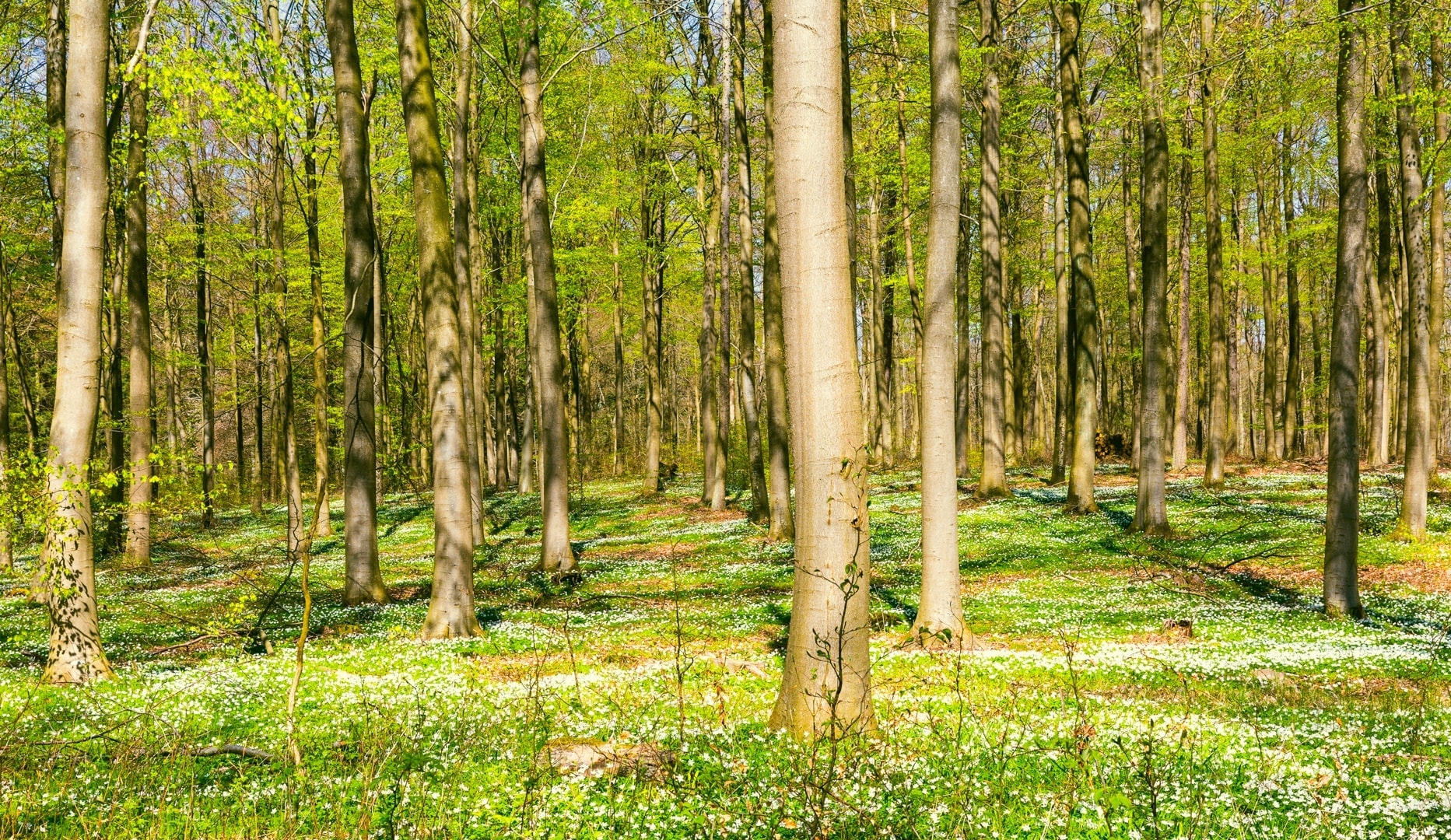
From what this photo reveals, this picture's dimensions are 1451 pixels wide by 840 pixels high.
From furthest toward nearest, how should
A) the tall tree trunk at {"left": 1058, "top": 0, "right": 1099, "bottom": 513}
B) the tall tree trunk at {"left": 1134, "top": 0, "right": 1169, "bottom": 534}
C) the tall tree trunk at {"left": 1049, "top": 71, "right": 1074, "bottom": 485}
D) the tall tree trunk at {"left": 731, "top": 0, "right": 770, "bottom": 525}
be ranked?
1. the tall tree trunk at {"left": 1049, "top": 71, "right": 1074, "bottom": 485}
2. the tall tree trunk at {"left": 731, "top": 0, "right": 770, "bottom": 525}
3. the tall tree trunk at {"left": 1058, "top": 0, "right": 1099, "bottom": 513}
4. the tall tree trunk at {"left": 1134, "top": 0, "right": 1169, "bottom": 534}

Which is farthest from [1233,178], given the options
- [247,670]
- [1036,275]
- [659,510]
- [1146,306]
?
[247,670]

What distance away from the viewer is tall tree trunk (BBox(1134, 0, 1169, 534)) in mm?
17875

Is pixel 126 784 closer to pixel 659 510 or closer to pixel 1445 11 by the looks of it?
pixel 1445 11

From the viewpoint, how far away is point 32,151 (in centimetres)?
2131

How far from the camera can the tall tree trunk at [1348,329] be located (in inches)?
443

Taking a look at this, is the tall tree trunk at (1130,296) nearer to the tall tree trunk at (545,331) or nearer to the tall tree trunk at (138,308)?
the tall tree trunk at (545,331)

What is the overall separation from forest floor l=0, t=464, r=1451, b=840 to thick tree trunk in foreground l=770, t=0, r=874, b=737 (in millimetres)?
419

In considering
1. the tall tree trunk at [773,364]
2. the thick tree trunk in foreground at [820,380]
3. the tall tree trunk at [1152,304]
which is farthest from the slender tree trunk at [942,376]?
the tall tree trunk at [1152,304]

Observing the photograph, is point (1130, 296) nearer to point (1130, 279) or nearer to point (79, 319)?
point (1130, 279)

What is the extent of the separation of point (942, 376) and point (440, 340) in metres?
6.49

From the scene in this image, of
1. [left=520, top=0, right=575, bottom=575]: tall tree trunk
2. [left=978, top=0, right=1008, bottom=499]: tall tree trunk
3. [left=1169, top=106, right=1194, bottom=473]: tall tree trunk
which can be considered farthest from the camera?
[left=1169, top=106, right=1194, bottom=473]: tall tree trunk

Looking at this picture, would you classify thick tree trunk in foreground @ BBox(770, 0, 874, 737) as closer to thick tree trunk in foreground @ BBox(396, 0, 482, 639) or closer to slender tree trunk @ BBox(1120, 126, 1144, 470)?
thick tree trunk in foreground @ BBox(396, 0, 482, 639)

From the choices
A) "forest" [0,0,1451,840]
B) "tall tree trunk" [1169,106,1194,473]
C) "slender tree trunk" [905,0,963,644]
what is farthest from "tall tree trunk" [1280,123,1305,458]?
"slender tree trunk" [905,0,963,644]

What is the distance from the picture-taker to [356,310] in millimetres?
13211
